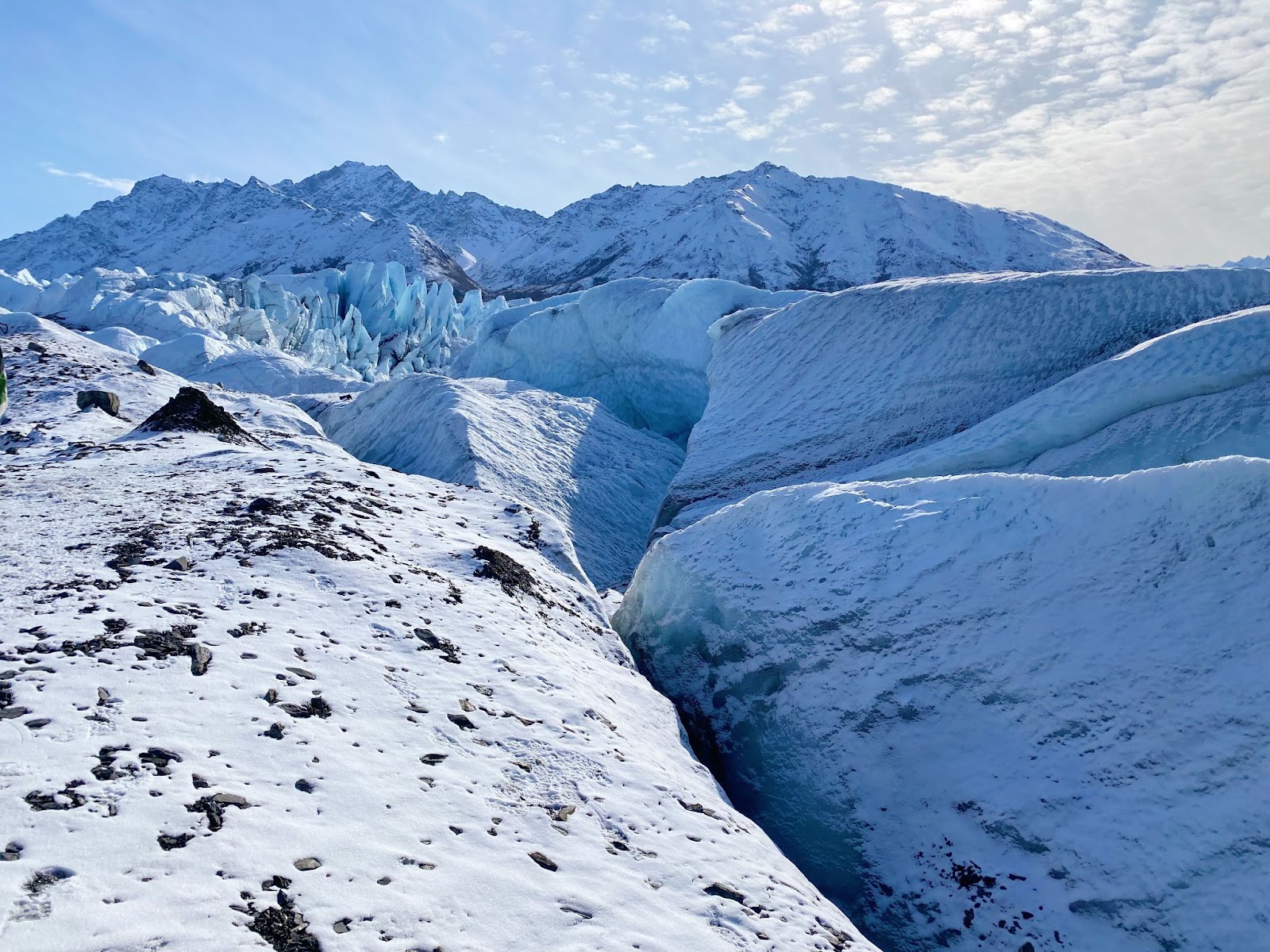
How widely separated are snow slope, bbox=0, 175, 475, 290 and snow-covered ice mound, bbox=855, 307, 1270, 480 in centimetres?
10759

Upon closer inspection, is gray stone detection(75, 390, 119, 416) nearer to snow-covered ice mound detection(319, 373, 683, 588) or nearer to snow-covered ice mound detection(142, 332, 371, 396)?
snow-covered ice mound detection(319, 373, 683, 588)

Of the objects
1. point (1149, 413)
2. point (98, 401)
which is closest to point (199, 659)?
point (1149, 413)

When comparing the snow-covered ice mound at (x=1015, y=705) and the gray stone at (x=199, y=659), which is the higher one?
the snow-covered ice mound at (x=1015, y=705)

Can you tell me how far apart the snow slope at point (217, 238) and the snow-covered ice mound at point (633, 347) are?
89.8 meters

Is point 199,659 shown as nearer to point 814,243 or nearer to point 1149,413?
point 1149,413

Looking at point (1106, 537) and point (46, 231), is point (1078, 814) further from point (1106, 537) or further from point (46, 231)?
point (46, 231)

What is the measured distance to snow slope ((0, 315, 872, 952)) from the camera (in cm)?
312

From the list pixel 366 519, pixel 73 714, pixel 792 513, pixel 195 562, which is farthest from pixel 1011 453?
pixel 73 714

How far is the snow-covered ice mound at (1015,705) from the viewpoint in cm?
468

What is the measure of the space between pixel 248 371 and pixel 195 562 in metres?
23.2

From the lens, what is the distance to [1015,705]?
5.59 meters

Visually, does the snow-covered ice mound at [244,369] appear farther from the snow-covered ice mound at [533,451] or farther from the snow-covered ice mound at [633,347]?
the snow-covered ice mound at [533,451]

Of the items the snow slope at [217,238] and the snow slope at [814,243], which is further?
the snow slope at [217,238]

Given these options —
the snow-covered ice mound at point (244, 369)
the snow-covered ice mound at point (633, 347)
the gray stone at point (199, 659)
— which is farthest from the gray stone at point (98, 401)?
the snow-covered ice mound at point (633, 347)
